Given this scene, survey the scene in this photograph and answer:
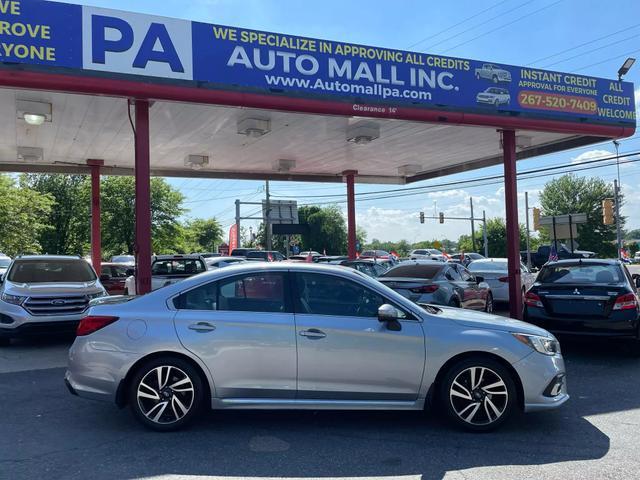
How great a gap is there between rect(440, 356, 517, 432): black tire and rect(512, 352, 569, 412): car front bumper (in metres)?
0.11

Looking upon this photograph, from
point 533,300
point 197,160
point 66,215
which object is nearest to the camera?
point 533,300

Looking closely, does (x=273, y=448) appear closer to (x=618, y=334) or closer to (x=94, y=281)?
(x=618, y=334)

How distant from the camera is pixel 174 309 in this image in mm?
5164

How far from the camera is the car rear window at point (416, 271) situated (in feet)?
36.4

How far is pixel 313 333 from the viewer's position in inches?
199

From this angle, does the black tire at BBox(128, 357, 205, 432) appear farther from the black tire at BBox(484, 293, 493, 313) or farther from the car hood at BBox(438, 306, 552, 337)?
the black tire at BBox(484, 293, 493, 313)

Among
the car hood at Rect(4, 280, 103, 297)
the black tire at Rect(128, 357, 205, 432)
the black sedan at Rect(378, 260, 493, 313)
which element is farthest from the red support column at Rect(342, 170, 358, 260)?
the black tire at Rect(128, 357, 205, 432)

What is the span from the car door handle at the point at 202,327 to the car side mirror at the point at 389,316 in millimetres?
1535

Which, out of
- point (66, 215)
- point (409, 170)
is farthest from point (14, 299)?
point (66, 215)

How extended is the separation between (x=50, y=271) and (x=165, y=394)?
6706 mm

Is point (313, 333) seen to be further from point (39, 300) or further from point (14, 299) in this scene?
point (14, 299)

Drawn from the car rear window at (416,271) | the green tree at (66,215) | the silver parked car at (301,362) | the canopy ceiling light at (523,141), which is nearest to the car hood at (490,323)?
the silver parked car at (301,362)

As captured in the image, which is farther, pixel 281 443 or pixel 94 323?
pixel 94 323

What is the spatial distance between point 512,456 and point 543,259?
3355cm
